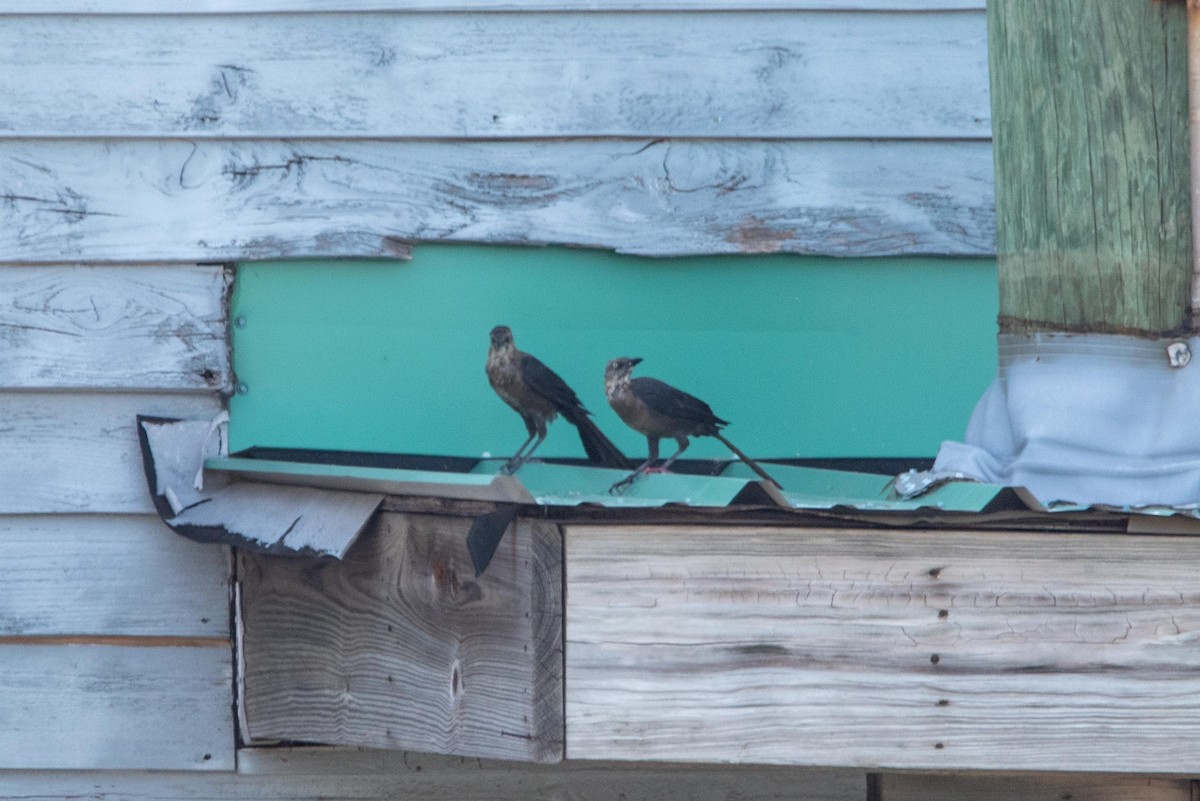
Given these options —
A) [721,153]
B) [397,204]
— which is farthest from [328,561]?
[721,153]

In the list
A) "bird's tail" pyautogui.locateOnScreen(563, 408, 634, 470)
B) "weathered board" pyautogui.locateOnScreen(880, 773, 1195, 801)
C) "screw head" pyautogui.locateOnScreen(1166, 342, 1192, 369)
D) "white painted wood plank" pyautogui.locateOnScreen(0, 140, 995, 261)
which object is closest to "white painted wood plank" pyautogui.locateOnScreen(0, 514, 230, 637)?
"white painted wood plank" pyautogui.locateOnScreen(0, 140, 995, 261)

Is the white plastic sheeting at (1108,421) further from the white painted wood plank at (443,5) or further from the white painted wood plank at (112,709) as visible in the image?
the white painted wood plank at (112,709)

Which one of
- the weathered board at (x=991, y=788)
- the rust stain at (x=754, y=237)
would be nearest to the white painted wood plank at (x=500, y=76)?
the rust stain at (x=754, y=237)

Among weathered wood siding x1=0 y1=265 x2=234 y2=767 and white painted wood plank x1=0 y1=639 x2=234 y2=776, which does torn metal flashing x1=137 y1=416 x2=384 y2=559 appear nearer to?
weathered wood siding x1=0 y1=265 x2=234 y2=767

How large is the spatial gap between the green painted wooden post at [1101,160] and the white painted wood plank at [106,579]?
194 cm

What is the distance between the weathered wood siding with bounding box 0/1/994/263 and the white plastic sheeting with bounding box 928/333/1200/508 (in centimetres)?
105

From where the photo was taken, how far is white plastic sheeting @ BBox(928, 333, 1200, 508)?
6.75 ft

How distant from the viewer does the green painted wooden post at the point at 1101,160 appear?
79.0 inches

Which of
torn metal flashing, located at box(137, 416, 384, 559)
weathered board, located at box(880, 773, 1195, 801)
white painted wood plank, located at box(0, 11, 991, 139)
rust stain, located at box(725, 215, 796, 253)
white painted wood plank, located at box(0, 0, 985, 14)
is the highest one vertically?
white painted wood plank, located at box(0, 0, 985, 14)

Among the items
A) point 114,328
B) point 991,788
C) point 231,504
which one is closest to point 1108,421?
point 991,788

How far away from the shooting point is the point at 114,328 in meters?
3.09

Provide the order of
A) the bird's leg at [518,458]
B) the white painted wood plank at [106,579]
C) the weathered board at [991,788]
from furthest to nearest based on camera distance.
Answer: the white painted wood plank at [106,579] < the bird's leg at [518,458] < the weathered board at [991,788]

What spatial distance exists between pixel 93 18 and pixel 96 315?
67 cm

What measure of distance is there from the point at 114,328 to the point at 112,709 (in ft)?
2.84
